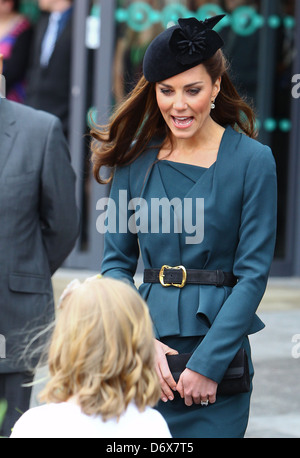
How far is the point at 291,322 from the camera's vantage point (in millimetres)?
8562

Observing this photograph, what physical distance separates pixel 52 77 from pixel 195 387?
882cm

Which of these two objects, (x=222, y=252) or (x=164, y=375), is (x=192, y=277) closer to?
(x=222, y=252)

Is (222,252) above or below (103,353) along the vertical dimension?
above

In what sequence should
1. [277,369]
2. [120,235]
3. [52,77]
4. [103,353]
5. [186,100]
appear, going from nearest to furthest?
[103,353] → [186,100] → [120,235] → [277,369] → [52,77]

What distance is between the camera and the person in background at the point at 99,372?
219cm

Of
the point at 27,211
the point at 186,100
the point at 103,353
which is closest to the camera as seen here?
the point at 103,353

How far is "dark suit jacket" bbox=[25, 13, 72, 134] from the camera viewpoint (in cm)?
1116

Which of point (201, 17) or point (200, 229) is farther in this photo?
point (201, 17)

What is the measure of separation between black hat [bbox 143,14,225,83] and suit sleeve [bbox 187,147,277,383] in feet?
1.14

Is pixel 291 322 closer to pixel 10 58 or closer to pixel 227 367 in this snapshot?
pixel 10 58

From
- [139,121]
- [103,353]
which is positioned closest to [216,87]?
[139,121]

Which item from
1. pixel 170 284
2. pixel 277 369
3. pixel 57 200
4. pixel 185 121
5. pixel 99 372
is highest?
pixel 185 121

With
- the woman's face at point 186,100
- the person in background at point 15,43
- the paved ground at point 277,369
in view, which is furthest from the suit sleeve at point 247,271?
the person in background at point 15,43

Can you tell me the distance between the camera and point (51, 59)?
36.9 ft
